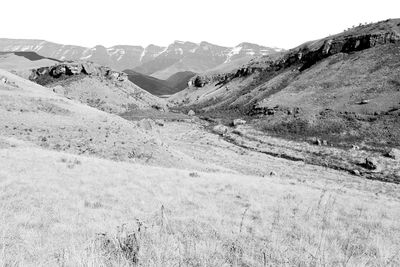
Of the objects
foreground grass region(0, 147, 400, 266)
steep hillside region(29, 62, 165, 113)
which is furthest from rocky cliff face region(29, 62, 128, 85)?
foreground grass region(0, 147, 400, 266)

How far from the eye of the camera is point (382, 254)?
6.63m

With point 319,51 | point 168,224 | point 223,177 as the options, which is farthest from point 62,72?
point 168,224

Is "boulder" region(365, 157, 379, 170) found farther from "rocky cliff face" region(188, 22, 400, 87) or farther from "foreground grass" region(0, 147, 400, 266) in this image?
"rocky cliff face" region(188, 22, 400, 87)

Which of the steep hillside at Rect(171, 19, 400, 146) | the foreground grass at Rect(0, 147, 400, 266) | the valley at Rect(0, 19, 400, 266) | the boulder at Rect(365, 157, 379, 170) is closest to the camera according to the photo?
the foreground grass at Rect(0, 147, 400, 266)

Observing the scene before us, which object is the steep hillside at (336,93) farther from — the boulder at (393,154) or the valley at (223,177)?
the boulder at (393,154)

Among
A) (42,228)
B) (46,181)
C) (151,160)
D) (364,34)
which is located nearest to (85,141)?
(151,160)

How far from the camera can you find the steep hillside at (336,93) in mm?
54938

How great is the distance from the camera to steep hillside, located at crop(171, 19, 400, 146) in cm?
5494

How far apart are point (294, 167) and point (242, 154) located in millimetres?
8243

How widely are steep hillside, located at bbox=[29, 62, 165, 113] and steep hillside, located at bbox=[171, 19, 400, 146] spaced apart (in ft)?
88.5

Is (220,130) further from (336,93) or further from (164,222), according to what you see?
(164,222)

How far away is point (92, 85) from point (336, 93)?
70392 mm

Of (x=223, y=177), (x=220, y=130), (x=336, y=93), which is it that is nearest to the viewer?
(x=223, y=177)

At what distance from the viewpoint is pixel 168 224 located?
6934 millimetres
